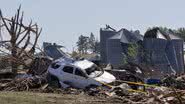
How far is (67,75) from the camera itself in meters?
27.3

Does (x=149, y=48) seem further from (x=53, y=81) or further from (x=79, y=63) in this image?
(x=53, y=81)

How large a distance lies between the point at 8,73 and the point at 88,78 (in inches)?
356

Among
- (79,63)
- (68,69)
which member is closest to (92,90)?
(68,69)

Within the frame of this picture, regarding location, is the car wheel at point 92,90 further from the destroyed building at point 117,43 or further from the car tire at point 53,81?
the destroyed building at point 117,43

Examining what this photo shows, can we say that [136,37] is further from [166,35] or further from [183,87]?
[183,87]

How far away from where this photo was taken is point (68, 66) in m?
27.6

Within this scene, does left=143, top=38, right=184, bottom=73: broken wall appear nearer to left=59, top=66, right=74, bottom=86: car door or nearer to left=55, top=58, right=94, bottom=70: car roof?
left=55, top=58, right=94, bottom=70: car roof

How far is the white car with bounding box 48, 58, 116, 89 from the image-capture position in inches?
1036

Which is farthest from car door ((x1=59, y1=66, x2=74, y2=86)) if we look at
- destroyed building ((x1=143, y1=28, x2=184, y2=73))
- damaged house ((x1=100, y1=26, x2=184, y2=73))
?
destroyed building ((x1=143, y1=28, x2=184, y2=73))

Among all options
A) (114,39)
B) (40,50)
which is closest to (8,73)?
(40,50)

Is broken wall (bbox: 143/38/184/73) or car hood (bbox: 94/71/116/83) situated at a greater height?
broken wall (bbox: 143/38/184/73)

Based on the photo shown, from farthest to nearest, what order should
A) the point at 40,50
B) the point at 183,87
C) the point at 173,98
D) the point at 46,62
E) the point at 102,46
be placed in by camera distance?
the point at 102,46 < the point at 40,50 < the point at 46,62 < the point at 183,87 < the point at 173,98

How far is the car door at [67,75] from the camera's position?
27203 millimetres

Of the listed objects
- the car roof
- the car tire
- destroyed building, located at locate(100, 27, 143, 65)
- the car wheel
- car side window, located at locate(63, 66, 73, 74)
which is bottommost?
the car wheel
